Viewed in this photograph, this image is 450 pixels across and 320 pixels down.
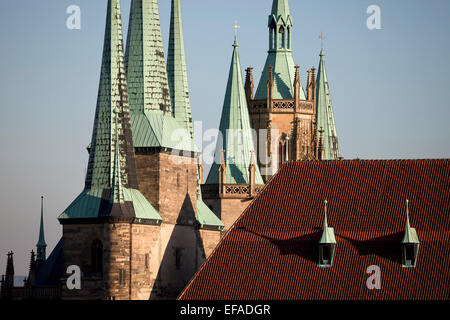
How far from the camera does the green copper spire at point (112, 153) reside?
99.7 meters

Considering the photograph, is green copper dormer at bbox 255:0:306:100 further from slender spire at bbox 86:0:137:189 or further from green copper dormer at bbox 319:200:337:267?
green copper dormer at bbox 319:200:337:267

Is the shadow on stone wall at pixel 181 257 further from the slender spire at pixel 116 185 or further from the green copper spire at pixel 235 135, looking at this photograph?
the green copper spire at pixel 235 135

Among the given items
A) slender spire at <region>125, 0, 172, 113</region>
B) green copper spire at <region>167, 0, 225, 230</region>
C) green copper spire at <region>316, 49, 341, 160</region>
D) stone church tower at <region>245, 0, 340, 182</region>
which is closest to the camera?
slender spire at <region>125, 0, 172, 113</region>

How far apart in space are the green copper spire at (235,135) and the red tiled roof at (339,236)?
122 feet

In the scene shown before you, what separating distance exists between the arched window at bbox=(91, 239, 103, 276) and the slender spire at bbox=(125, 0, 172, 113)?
11312 mm

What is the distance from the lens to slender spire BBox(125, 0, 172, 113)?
107m

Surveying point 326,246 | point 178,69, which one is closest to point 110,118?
point 178,69

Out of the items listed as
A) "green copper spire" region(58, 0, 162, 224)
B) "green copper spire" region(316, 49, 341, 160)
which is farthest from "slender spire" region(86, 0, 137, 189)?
"green copper spire" region(316, 49, 341, 160)

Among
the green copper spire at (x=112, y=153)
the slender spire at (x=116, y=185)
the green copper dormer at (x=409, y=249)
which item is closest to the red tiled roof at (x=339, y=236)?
the green copper dormer at (x=409, y=249)

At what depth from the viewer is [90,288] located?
9788 cm

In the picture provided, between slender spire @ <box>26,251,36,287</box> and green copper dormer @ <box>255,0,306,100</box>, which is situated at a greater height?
green copper dormer @ <box>255,0,306,100</box>

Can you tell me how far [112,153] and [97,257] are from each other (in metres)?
6.08
